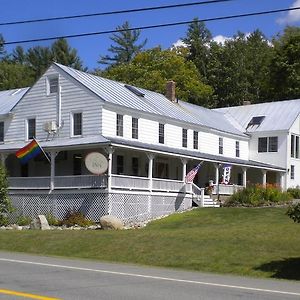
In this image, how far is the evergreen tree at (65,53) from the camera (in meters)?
85.9

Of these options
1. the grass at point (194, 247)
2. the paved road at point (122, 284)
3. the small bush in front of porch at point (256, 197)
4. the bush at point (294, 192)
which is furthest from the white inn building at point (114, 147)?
the paved road at point (122, 284)

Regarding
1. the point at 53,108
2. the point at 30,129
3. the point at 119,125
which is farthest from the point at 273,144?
the point at 30,129

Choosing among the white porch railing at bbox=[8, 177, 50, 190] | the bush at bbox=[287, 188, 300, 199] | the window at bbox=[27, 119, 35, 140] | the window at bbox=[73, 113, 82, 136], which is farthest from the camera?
the bush at bbox=[287, 188, 300, 199]

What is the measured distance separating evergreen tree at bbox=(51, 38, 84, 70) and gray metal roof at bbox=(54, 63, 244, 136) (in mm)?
39483

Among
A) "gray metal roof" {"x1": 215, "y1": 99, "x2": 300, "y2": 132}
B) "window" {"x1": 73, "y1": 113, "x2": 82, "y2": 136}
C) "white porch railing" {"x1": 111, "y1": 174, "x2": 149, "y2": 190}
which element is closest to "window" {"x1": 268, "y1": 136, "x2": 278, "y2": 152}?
"gray metal roof" {"x1": 215, "y1": 99, "x2": 300, "y2": 132}

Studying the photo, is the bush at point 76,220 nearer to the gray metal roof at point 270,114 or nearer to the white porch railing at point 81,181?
the white porch railing at point 81,181

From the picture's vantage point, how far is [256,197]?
38406 mm

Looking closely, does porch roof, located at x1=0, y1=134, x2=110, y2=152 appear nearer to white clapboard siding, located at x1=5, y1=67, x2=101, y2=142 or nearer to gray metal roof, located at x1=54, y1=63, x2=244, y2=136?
white clapboard siding, located at x1=5, y1=67, x2=101, y2=142

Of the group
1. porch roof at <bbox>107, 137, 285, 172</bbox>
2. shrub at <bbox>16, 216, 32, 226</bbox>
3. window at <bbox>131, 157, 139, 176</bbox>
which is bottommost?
shrub at <bbox>16, 216, 32, 226</bbox>

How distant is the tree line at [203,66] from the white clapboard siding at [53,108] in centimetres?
2489

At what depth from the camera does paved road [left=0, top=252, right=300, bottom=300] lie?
11555 mm

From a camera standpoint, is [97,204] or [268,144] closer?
[97,204]

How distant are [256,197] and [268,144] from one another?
12.6 m

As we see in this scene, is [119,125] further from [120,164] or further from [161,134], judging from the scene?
[161,134]
